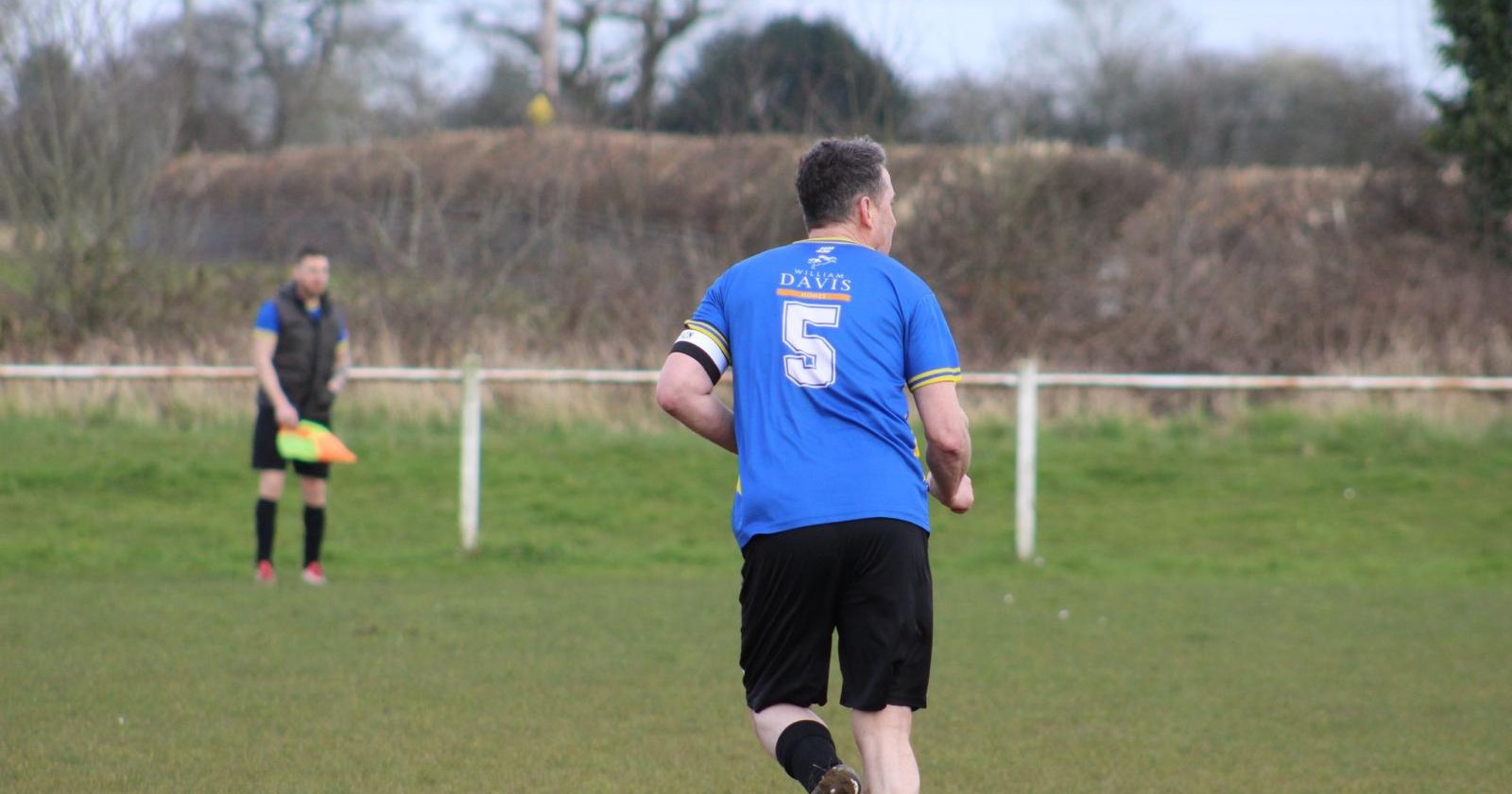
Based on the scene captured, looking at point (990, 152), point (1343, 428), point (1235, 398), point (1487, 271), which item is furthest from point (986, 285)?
point (1487, 271)

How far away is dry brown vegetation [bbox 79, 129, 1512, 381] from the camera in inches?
699

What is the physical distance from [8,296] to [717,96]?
973 cm

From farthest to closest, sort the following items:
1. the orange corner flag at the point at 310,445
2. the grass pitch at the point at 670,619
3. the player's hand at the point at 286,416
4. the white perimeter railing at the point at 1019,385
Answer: the white perimeter railing at the point at 1019,385
the player's hand at the point at 286,416
the orange corner flag at the point at 310,445
the grass pitch at the point at 670,619

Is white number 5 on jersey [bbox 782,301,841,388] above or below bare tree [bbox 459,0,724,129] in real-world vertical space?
below

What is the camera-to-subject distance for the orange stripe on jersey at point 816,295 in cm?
346

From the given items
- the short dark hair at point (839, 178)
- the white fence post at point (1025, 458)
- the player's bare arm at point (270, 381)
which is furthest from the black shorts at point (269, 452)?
the short dark hair at point (839, 178)

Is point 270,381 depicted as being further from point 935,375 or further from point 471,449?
point 935,375

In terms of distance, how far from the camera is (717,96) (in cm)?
2203

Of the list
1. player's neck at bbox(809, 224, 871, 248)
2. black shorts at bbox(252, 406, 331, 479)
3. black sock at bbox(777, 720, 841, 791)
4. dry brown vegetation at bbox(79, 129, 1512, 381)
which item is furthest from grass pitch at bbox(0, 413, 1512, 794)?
dry brown vegetation at bbox(79, 129, 1512, 381)

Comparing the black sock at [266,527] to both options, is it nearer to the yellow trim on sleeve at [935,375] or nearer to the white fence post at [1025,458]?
the white fence post at [1025,458]

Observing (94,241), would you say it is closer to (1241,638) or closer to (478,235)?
(478,235)

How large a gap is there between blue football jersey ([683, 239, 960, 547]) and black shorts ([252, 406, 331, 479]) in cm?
662

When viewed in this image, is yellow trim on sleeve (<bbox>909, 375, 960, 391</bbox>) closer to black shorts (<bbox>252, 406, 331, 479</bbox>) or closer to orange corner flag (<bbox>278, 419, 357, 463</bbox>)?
orange corner flag (<bbox>278, 419, 357, 463</bbox>)

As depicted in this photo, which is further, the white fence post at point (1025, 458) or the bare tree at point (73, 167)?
the bare tree at point (73, 167)
